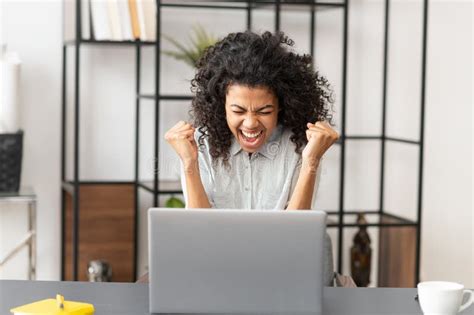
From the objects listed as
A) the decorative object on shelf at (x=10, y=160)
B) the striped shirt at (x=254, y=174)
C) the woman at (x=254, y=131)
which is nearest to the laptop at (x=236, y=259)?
the woman at (x=254, y=131)

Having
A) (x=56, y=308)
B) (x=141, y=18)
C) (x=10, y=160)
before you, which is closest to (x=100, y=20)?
(x=141, y=18)

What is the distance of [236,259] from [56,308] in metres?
0.39

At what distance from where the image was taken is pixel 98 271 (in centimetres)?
400

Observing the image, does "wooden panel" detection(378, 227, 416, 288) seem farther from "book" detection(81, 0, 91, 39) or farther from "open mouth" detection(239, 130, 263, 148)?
"open mouth" detection(239, 130, 263, 148)

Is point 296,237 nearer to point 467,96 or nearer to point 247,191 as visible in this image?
point 247,191

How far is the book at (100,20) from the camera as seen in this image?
3891 millimetres

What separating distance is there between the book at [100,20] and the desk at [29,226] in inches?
29.4

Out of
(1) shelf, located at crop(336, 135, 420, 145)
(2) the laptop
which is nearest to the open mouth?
(2) the laptop

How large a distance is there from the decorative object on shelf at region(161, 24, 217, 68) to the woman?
4.32 ft

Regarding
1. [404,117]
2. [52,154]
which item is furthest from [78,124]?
[404,117]

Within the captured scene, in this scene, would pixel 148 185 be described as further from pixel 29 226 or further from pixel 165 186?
pixel 29 226

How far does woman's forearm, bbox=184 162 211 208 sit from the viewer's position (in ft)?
8.50

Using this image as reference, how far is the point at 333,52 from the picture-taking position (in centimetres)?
452

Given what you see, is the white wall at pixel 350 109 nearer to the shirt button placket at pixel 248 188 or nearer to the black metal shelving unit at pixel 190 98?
the black metal shelving unit at pixel 190 98
